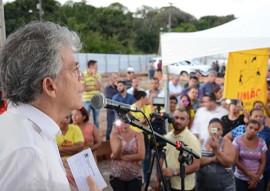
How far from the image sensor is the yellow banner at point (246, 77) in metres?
5.44

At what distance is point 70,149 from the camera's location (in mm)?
3938

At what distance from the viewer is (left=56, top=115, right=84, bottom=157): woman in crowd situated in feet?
12.9

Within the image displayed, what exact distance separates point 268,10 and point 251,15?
8.8 inches

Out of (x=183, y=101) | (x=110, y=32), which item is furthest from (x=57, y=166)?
(x=110, y=32)

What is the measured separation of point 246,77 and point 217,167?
2.41 metres

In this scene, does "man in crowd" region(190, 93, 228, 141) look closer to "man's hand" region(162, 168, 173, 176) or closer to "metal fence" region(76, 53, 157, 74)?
"man's hand" region(162, 168, 173, 176)

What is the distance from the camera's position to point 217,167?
12.1 feet

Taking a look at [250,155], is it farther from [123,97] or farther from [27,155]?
[27,155]

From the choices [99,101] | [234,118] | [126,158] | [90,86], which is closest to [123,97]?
[90,86]

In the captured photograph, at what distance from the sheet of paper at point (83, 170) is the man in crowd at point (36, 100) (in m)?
0.22

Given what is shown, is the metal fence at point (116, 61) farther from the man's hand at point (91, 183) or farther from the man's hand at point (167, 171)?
the man's hand at point (91, 183)

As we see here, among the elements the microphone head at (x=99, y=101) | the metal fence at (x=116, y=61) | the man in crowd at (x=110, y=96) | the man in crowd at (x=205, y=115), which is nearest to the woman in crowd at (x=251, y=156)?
the man in crowd at (x=205, y=115)

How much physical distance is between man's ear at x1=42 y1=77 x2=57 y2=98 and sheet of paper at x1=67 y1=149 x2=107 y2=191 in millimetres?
394

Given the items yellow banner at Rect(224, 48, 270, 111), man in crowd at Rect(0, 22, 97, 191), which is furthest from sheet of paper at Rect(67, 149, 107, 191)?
yellow banner at Rect(224, 48, 270, 111)
